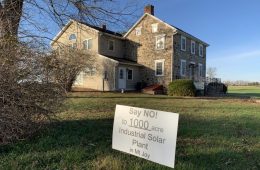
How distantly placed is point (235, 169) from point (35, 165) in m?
3.27

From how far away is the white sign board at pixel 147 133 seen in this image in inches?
154

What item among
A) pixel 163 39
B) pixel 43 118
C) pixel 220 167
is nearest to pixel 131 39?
pixel 163 39

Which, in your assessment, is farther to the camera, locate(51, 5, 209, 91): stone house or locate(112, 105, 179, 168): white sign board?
locate(51, 5, 209, 91): stone house

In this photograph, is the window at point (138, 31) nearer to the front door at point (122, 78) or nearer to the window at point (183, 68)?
the front door at point (122, 78)

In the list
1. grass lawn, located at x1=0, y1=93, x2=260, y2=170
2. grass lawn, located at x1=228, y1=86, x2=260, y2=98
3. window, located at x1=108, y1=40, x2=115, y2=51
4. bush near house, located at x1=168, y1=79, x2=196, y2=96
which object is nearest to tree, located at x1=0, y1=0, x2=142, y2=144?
grass lawn, located at x1=0, y1=93, x2=260, y2=170

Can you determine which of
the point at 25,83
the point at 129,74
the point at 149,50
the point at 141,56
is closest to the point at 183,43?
the point at 149,50

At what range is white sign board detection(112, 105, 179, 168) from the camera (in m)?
3.92

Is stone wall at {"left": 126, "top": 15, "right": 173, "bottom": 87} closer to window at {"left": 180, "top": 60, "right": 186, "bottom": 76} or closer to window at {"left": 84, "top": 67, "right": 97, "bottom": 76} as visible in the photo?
window at {"left": 180, "top": 60, "right": 186, "bottom": 76}

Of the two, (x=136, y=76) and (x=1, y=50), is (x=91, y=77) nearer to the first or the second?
(x=136, y=76)

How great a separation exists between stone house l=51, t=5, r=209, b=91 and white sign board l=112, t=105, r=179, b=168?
79.6 feet

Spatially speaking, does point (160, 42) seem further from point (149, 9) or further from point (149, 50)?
point (149, 9)

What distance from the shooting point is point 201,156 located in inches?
223

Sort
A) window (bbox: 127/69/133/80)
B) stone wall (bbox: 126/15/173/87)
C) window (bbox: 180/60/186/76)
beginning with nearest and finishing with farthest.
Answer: stone wall (bbox: 126/15/173/87), window (bbox: 127/69/133/80), window (bbox: 180/60/186/76)

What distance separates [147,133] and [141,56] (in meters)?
28.5
